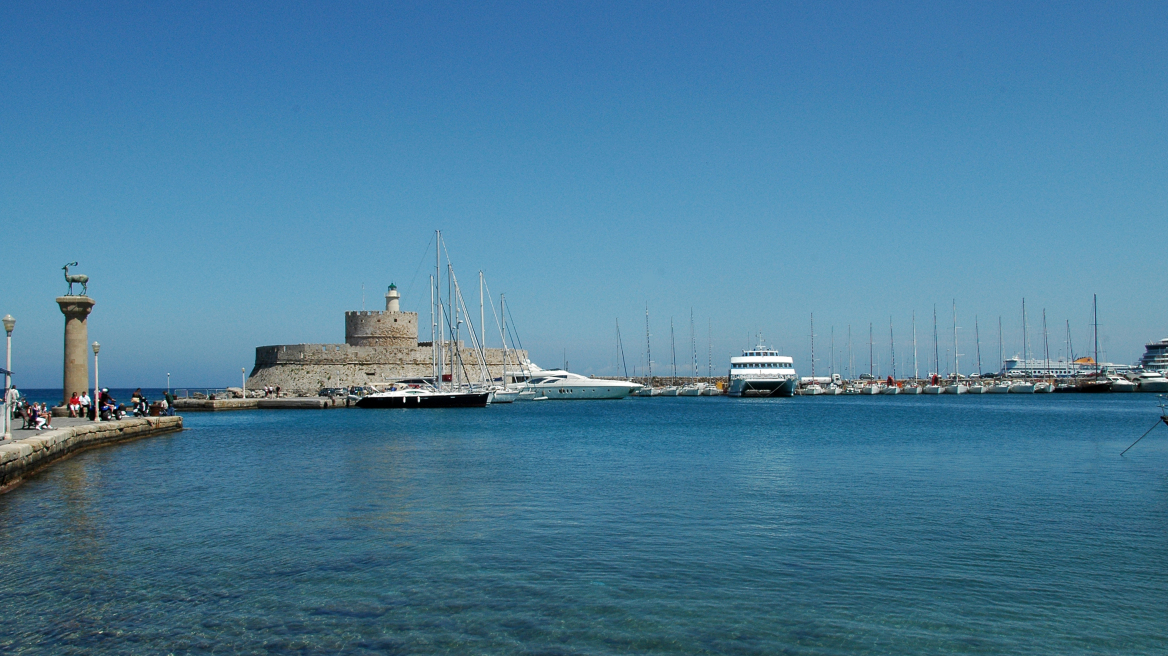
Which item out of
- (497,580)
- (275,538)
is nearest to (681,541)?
→ (497,580)

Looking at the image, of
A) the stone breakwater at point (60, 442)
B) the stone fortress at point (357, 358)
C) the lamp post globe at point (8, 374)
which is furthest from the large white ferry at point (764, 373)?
the lamp post globe at point (8, 374)

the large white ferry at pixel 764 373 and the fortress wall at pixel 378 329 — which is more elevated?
the fortress wall at pixel 378 329

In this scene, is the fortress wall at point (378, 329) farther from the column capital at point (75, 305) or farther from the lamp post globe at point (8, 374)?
the lamp post globe at point (8, 374)

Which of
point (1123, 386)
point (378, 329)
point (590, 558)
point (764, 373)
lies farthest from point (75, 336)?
point (1123, 386)

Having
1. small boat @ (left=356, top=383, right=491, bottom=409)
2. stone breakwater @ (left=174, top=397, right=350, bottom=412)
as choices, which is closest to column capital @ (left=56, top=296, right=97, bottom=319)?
small boat @ (left=356, top=383, right=491, bottom=409)

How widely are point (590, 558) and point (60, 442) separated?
12.7 m

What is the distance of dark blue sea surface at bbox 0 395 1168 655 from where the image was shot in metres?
5.52

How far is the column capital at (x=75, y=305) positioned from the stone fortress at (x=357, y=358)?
27907mm

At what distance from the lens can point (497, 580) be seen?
22.4 ft

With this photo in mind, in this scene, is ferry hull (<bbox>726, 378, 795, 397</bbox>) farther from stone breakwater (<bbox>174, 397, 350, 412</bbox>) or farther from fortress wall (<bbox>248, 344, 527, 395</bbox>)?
stone breakwater (<bbox>174, 397, 350, 412</bbox>)

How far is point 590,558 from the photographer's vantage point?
7.56 meters

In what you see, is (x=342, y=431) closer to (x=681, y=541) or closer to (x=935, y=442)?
(x=935, y=442)

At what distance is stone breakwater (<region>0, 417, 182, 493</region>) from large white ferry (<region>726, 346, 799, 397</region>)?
37959 mm

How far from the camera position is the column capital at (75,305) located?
23.9 m
